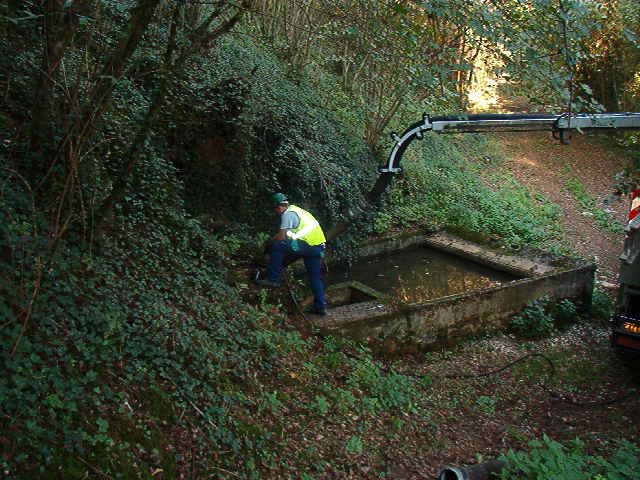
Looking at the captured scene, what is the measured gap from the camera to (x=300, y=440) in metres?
5.86

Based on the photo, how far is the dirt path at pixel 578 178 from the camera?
50.1 feet

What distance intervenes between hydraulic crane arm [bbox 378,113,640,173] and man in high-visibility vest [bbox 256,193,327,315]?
10.4 feet

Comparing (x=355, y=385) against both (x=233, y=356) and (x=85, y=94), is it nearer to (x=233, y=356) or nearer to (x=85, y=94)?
(x=233, y=356)

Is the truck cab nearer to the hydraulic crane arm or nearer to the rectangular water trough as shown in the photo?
the hydraulic crane arm

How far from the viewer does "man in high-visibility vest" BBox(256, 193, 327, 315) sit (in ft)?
26.9

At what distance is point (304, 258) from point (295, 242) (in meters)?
0.34

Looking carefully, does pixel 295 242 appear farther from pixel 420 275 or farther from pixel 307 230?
pixel 420 275

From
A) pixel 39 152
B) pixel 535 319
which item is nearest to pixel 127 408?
pixel 39 152

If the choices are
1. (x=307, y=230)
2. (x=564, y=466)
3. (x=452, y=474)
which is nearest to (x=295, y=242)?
(x=307, y=230)

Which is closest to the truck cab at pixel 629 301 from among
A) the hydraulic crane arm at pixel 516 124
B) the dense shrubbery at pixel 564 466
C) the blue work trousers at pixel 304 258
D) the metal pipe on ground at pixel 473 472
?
the hydraulic crane arm at pixel 516 124

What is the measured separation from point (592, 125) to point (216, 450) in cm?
768

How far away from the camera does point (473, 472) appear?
18.3ft

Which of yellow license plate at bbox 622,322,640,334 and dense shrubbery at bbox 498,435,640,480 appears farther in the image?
yellow license plate at bbox 622,322,640,334

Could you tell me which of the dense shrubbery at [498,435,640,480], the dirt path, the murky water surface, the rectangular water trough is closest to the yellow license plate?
the rectangular water trough
